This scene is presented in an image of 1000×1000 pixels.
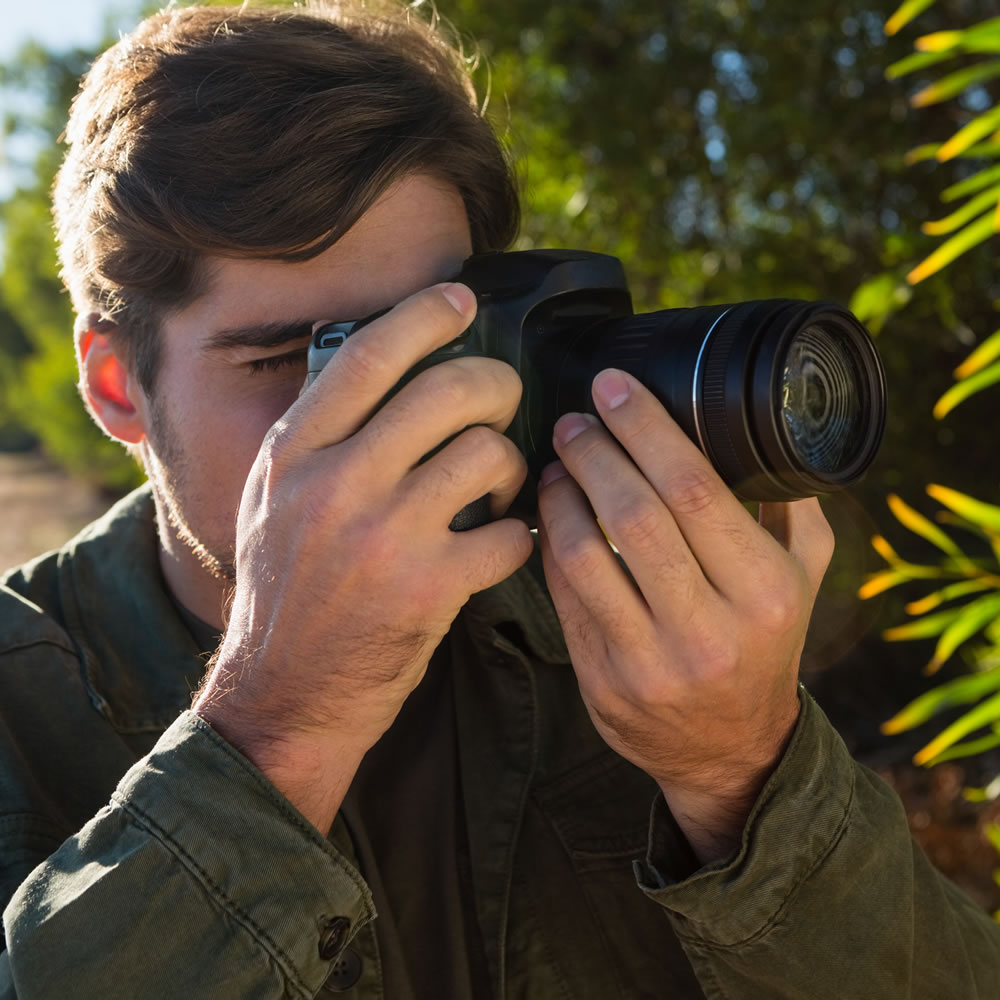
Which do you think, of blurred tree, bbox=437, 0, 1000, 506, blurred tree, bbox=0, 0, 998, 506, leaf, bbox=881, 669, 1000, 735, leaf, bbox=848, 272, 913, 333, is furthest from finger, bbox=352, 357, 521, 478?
blurred tree, bbox=0, 0, 998, 506

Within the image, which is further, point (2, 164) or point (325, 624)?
point (2, 164)

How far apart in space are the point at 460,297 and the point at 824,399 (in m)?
0.40

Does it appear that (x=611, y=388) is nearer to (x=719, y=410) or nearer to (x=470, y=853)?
(x=719, y=410)

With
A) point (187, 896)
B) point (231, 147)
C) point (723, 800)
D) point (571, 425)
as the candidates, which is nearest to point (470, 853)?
point (723, 800)

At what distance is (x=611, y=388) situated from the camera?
1.03 m

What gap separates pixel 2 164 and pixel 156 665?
557 inches

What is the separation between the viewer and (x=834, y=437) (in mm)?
1090

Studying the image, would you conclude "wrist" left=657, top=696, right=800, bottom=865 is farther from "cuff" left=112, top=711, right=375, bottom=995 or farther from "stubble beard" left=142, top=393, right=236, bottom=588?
"stubble beard" left=142, top=393, right=236, bottom=588

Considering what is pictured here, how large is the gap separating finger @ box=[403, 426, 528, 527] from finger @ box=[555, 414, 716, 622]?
9cm

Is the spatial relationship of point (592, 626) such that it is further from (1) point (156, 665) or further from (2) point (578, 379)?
(1) point (156, 665)

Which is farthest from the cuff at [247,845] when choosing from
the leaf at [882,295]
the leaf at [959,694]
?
the leaf at [882,295]

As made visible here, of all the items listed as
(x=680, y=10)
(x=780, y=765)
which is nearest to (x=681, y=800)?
(x=780, y=765)

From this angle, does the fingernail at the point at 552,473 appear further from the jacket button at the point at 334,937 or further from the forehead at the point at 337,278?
the jacket button at the point at 334,937

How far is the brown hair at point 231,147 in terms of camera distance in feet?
4.39
